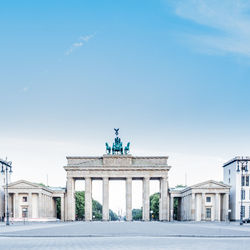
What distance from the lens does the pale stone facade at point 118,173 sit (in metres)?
107

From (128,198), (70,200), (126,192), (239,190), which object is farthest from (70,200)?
(239,190)

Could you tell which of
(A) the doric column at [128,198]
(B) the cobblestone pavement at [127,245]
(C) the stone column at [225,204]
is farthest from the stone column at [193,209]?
(B) the cobblestone pavement at [127,245]

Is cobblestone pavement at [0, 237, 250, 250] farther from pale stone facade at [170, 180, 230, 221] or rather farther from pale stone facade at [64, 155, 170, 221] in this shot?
pale stone facade at [64, 155, 170, 221]

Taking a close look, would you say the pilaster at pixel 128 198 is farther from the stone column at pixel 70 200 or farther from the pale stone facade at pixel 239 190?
the pale stone facade at pixel 239 190

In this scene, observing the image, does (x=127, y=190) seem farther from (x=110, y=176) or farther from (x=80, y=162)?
(x=80, y=162)

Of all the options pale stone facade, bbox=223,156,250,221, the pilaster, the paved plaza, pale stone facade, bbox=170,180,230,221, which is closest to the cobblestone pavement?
the paved plaza

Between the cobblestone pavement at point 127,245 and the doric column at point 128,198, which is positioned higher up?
the cobblestone pavement at point 127,245

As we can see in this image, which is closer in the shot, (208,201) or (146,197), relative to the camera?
(208,201)

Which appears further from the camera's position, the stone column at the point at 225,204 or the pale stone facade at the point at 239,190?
the stone column at the point at 225,204

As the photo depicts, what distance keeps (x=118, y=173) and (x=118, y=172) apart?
0.77ft

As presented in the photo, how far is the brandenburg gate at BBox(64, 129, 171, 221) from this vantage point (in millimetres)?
107000

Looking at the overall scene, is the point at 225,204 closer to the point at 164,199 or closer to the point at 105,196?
the point at 164,199

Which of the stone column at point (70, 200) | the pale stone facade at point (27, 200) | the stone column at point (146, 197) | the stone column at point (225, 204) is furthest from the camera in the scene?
the stone column at point (146, 197)

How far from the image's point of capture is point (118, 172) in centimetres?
10712
